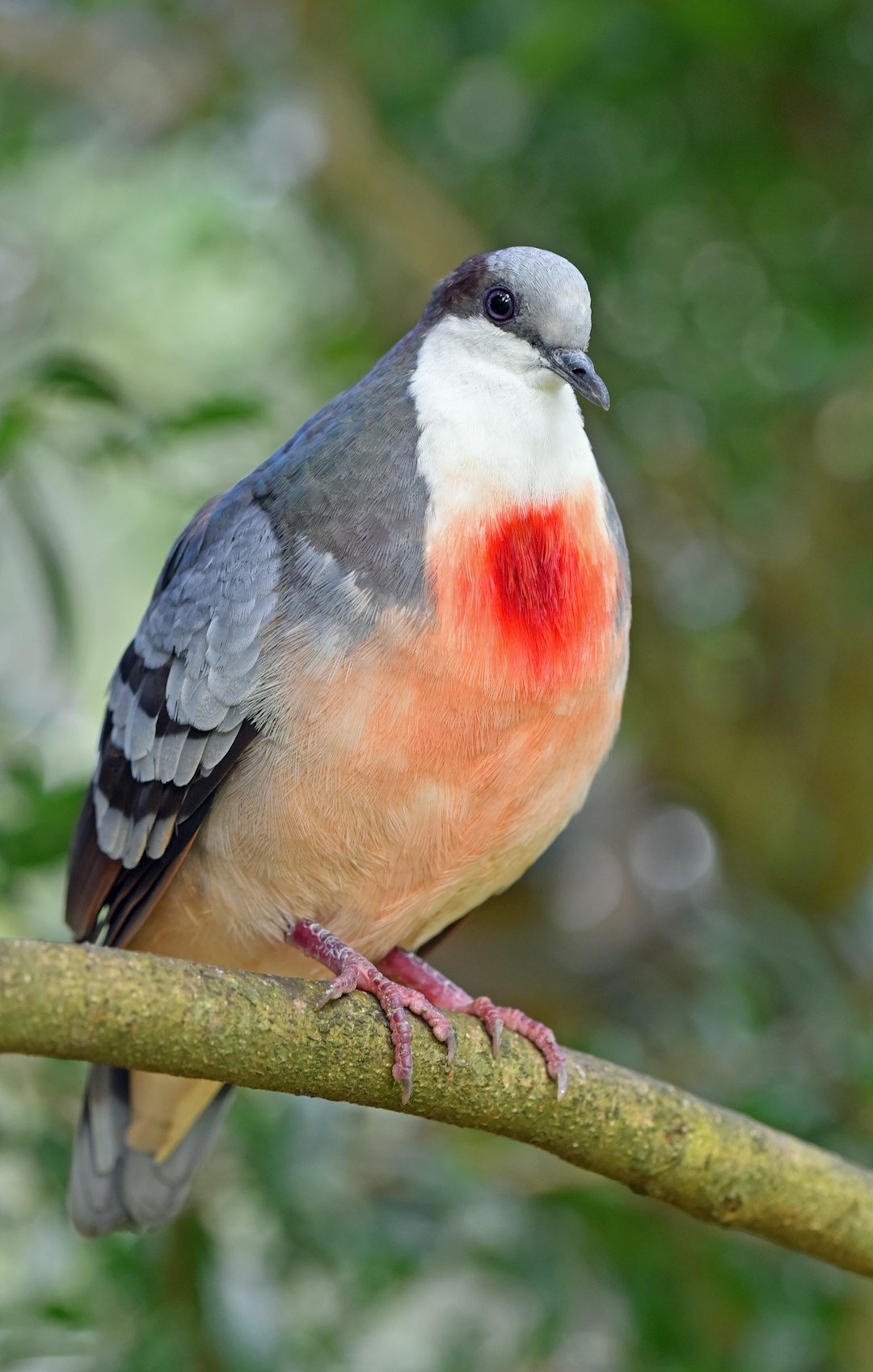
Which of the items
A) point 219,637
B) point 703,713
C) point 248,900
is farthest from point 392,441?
point 703,713

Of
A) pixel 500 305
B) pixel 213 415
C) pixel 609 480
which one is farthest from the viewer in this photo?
pixel 609 480

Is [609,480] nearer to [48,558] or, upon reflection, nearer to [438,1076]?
[48,558]

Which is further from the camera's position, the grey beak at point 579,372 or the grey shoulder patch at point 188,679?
the grey shoulder patch at point 188,679

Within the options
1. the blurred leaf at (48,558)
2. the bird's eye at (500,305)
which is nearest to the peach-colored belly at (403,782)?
A: the bird's eye at (500,305)

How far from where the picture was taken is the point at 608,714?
234 cm

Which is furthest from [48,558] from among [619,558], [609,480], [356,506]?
[609,480]

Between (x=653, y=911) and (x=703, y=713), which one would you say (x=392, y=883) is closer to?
(x=703, y=713)

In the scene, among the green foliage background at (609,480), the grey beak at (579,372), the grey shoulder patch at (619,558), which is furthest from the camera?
the green foliage background at (609,480)

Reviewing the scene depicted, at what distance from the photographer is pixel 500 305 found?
223 cm

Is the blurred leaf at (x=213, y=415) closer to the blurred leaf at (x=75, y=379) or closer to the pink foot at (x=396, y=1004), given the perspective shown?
the blurred leaf at (x=75, y=379)

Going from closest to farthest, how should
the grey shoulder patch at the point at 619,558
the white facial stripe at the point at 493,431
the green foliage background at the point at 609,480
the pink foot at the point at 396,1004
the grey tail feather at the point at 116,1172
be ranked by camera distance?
1. the pink foot at the point at 396,1004
2. the white facial stripe at the point at 493,431
3. the grey shoulder patch at the point at 619,558
4. the grey tail feather at the point at 116,1172
5. the green foliage background at the point at 609,480

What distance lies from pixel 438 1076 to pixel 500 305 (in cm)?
109

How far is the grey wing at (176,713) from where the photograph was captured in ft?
7.31

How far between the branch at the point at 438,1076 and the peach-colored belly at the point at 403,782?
279mm
